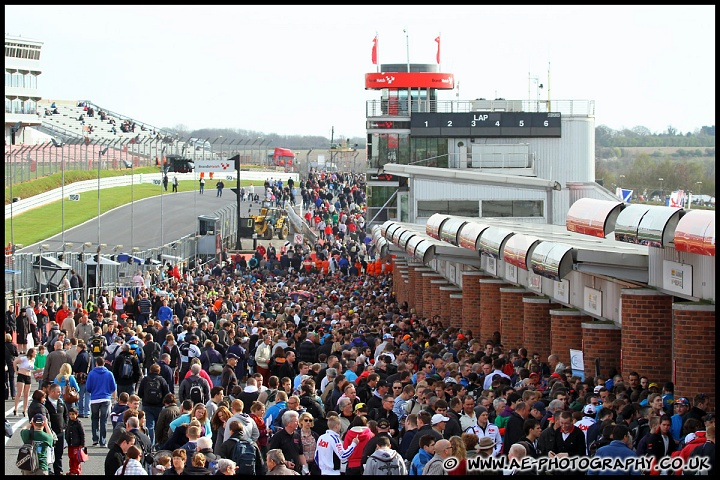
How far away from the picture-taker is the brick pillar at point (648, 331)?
16.5 meters

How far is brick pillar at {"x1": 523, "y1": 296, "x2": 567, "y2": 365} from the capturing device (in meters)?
22.7

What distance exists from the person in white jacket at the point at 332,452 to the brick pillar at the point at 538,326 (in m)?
10.8

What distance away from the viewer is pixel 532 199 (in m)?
56.2

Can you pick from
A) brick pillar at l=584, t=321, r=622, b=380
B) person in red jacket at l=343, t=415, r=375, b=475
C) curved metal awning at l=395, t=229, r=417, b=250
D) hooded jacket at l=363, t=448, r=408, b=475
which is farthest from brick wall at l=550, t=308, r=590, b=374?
curved metal awning at l=395, t=229, r=417, b=250

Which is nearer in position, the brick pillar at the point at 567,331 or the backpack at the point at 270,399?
the backpack at the point at 270,399

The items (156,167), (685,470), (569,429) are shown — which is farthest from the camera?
(156,167)

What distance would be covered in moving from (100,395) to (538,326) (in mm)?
8486

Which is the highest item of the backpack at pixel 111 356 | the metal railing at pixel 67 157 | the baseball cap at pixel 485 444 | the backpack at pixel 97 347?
the metal railing at pixel 67 157

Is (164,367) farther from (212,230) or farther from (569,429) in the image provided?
(212,230)

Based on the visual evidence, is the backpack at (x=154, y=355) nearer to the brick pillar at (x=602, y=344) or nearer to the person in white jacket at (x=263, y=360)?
the person in white jacket at (x=263, y=360)

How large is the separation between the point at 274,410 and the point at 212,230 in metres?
44.9

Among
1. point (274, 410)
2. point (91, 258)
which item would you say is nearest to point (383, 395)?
point (274, 410)

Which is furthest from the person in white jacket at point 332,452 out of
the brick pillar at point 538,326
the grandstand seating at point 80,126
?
the grandstand seating at point 80,126

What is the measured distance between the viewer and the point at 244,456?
12422 mm
